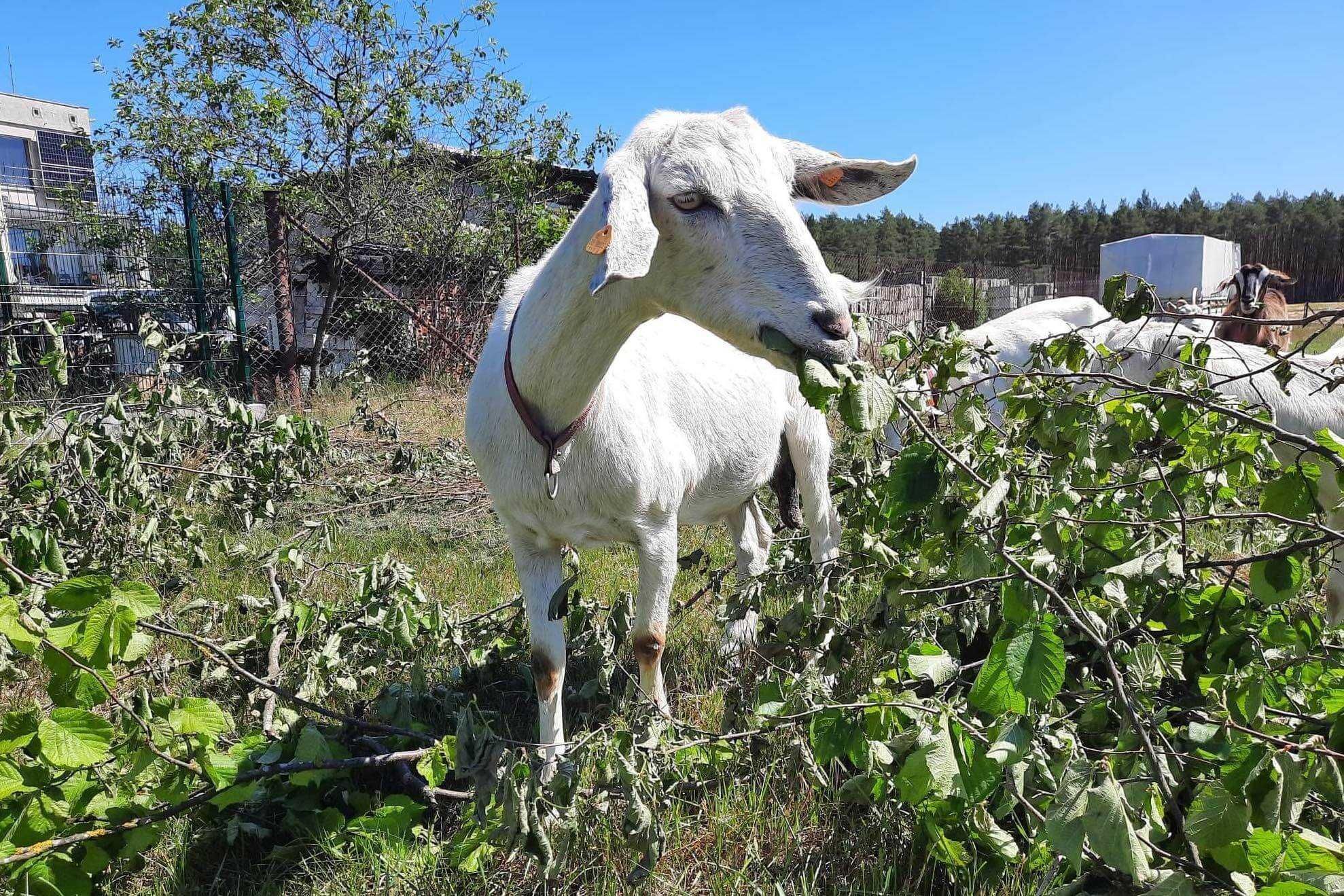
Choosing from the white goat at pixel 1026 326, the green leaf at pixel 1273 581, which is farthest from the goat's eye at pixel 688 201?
the white goat at pixel 1026 326

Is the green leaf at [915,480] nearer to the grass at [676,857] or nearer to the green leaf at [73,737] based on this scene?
the grass at [676,857]

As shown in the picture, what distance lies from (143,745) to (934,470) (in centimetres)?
182

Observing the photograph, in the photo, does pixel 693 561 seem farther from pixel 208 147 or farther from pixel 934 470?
pixel 208 147

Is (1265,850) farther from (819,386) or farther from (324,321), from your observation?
(324,321)

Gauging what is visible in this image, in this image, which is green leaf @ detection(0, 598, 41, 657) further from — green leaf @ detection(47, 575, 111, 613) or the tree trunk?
the tree trunk

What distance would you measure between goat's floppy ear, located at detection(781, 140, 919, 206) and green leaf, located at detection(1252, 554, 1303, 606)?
56.5 inches

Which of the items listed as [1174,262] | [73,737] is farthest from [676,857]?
[1174,262]

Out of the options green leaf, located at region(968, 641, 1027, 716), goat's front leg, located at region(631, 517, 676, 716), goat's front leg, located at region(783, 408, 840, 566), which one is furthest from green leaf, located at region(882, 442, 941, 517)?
goat's front leg, located at region(783, 408, 840, 566)

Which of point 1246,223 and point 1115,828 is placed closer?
point 1115,828

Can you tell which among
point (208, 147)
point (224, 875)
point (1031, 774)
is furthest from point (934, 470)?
point (208, 147)

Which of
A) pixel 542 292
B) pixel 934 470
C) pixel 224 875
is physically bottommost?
pixel 224 875

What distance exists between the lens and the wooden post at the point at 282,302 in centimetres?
892

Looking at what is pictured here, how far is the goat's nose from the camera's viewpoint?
73.6 inches

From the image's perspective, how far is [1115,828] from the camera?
1.16 meters
